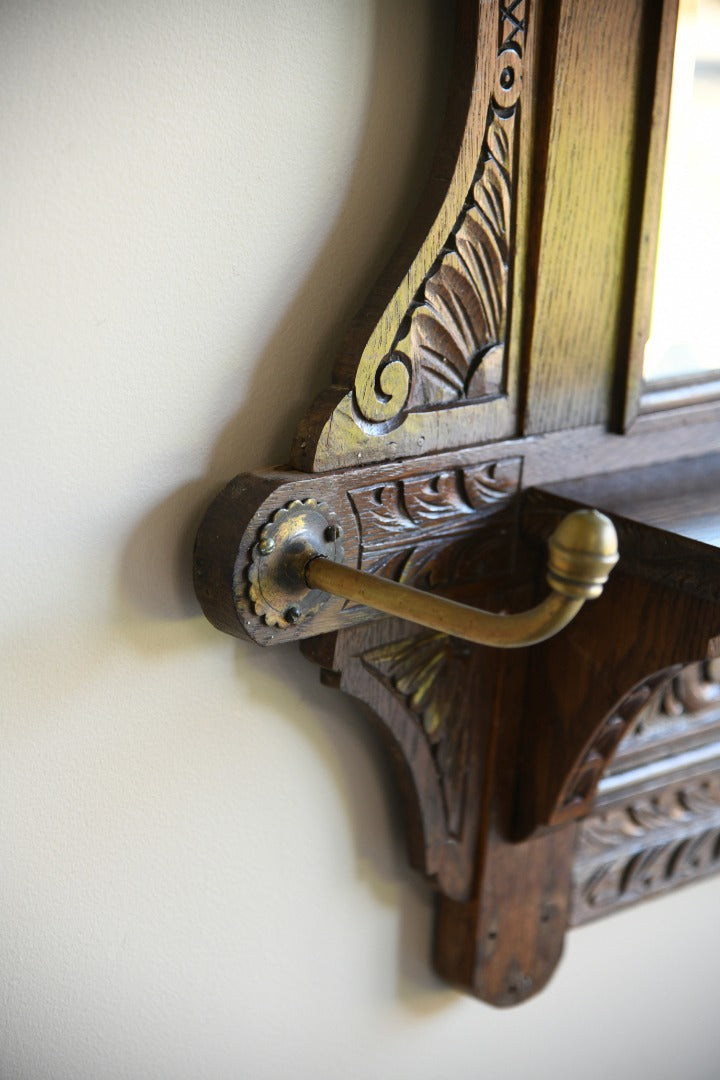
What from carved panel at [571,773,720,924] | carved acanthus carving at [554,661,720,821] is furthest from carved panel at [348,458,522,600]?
carved panel at [571,773,720,924]

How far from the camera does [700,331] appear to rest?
2.44 feet

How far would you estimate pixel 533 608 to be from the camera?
0.50m

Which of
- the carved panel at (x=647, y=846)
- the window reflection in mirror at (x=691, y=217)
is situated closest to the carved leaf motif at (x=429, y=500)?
the window reflection in mirror at (x=691, y=217)

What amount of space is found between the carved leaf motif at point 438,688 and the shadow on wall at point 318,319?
5cm

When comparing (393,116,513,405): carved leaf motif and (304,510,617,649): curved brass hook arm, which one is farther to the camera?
(393,116,513,405): carved leaf motif

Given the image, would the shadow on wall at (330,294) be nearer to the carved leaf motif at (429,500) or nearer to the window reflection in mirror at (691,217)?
the carved leaf motif at (429,500)

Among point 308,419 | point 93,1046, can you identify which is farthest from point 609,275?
point 93,1046

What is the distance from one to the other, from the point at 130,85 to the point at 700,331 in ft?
1.27

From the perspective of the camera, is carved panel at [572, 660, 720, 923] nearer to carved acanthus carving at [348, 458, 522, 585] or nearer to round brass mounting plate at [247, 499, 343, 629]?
carved acanthus carving at [348, 458, 522, 585]

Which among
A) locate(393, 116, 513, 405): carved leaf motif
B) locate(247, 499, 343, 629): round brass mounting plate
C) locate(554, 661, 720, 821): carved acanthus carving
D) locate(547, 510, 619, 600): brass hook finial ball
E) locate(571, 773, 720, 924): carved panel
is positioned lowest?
A: locate(571, 773, 720, 924): carved panel

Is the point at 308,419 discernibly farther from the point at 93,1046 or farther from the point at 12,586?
the point at 93,1046

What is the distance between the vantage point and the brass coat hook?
1.43 feet

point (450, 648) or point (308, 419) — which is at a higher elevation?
point (308, 419)

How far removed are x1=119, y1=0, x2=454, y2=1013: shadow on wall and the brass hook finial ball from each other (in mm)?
195
